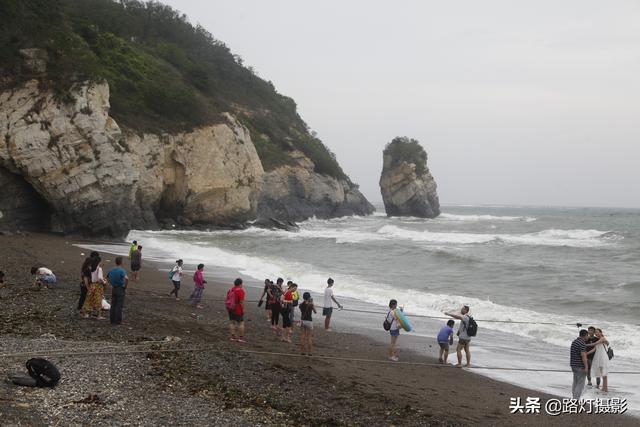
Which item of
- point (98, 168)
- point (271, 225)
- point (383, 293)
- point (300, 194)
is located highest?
point (300, 194)

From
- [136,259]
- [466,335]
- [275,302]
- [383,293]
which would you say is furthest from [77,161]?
[466,335]

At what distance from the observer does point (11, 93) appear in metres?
25.8

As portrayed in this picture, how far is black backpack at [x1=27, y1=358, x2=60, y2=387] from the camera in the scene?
6.70m

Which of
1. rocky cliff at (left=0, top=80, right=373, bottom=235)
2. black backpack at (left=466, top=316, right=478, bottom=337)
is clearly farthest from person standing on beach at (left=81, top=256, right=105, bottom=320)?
rocky cliff at (left=0, top=80, right=373, bottom=235)

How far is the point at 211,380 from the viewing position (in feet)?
26.0

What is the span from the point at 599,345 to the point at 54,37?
96.9 ft

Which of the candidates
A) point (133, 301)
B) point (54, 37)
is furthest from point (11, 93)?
point (133, 301)

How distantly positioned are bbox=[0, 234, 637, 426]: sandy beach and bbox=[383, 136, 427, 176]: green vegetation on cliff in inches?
3026

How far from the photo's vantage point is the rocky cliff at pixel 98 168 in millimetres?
26328

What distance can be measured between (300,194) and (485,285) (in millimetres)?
47469

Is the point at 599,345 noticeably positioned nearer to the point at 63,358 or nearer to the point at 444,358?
the point at 444,358

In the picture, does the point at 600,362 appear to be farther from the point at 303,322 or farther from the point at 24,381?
the point at 24,381

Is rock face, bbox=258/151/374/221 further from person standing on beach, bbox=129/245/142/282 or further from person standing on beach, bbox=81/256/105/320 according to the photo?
person standing on beach, bbox=81/256/105/320

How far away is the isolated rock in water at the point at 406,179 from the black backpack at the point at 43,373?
81971mm
